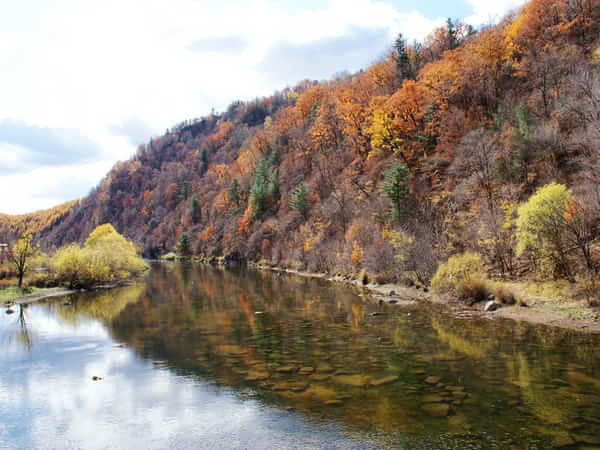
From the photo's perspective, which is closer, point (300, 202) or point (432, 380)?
point (432, 380)

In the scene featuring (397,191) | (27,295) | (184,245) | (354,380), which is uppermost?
(397,191)

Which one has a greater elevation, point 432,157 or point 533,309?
point 432,157

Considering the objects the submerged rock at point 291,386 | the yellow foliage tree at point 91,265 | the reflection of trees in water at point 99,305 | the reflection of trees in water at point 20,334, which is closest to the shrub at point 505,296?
the submerged rock at point 291,386

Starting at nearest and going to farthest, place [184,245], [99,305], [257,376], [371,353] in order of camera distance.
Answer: [257,376] → [371,353] → [99,305] → [184,245]

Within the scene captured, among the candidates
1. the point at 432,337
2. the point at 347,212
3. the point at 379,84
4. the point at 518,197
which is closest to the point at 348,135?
the point at 379,84

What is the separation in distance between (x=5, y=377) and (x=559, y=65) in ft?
208

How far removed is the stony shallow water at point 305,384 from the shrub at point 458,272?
4173 millimetres

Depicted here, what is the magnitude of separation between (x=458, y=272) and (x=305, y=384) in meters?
17.6

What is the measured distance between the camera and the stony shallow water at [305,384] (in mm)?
11328

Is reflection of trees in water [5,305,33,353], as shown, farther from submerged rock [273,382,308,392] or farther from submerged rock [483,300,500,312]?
submerged rock [483,300,500,312]

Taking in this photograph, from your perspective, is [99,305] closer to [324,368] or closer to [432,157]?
[324,368]

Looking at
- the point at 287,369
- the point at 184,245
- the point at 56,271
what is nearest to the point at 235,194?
the point at 184,245

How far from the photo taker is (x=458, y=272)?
2923 centimetres

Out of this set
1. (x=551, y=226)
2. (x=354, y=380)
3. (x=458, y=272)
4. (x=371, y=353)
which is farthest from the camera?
(x=458, y=272)
